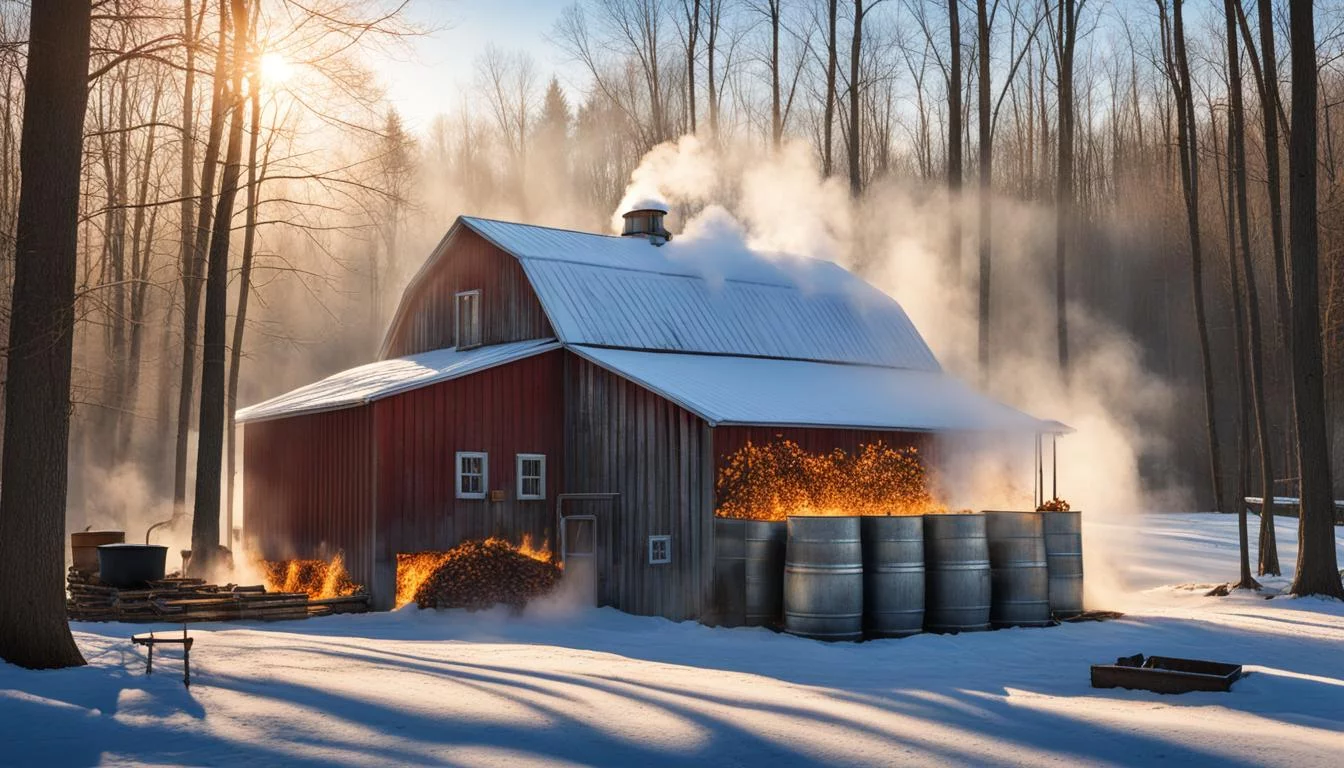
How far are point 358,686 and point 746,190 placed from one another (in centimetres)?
2552

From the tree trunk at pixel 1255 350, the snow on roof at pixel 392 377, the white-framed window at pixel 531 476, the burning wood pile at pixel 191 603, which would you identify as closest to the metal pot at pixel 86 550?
the burning wood pile at pixel 191 603

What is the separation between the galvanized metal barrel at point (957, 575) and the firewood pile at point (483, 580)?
18.6 feet

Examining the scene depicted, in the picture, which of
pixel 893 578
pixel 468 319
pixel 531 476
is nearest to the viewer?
pixel 893 578

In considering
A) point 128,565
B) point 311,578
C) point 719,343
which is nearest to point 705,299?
point 719,343

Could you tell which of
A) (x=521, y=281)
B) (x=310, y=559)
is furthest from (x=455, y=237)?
(x=310, y=559)

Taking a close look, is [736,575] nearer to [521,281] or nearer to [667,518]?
[667,518]

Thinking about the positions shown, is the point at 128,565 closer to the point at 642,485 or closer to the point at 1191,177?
the point at 642,485

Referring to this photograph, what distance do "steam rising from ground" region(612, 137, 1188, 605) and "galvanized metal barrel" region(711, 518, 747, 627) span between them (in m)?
5.48

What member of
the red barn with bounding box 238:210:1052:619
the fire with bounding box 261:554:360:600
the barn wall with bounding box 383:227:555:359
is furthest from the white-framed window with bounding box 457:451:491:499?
the barn wall with bounding box 383:227:555:359

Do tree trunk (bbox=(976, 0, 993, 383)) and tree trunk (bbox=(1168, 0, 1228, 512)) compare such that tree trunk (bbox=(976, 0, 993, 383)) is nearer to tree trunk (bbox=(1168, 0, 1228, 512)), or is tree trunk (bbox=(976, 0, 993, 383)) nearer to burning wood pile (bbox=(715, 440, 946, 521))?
tree trunk (bbox=(1168, 0, 1228, 512))

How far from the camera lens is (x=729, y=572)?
16.9 m

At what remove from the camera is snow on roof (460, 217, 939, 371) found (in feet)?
69.5

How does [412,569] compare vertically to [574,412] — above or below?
below

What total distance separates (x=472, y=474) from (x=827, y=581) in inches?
249
